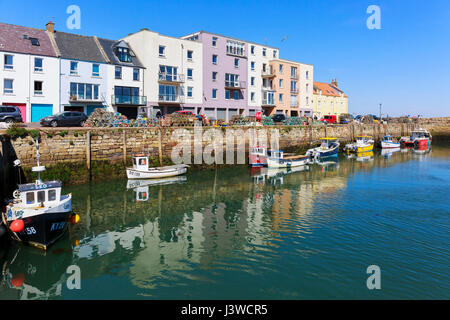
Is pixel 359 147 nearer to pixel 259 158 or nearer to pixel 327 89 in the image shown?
pixel 259 158

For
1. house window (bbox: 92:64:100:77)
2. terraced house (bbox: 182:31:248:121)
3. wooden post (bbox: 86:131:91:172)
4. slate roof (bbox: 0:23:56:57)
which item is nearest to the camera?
wooden post (bbox: 86:131:91:172)

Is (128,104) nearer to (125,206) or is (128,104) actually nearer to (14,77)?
(14,77)

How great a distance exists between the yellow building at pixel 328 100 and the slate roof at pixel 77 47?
4573 centimetres

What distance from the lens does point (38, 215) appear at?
1302 centimetres

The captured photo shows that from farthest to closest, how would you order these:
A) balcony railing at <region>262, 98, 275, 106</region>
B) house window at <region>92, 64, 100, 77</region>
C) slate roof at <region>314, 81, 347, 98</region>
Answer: slate roof at <region>314, 81, 347, 98</region>
balcony railing at <region>262, 98, 275, 106</region>
house window at <region>92, 64, 100, 77</region>

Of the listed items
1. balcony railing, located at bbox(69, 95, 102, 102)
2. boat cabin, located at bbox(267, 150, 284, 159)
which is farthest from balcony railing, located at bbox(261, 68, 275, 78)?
balcony railing, located at bbox(69, 95, 102, 102)

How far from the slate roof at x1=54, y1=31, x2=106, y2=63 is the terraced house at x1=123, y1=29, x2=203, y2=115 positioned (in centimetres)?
547

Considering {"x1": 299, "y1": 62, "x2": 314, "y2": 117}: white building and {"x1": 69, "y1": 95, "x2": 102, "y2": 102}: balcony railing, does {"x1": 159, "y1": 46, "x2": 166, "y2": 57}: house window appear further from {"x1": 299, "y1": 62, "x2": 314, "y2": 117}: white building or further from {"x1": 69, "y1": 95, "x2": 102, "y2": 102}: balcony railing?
{"x1": 299, "y1": 62, "x2": 314, "y2": 117}: white building

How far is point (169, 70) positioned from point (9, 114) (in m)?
22.8

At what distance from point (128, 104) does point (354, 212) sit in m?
31.2

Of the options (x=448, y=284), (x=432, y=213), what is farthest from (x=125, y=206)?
(x=432, y=213)

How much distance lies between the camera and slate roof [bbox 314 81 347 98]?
7403 centimetres
